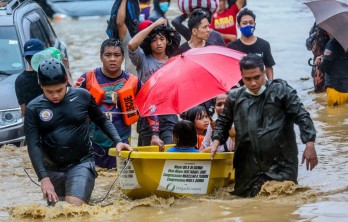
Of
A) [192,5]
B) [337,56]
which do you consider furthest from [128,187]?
[337,56]

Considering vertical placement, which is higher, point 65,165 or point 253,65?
point 253,65

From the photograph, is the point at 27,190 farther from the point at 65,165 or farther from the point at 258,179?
the point at 258,179

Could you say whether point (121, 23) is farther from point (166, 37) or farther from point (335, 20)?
point (335, 20)

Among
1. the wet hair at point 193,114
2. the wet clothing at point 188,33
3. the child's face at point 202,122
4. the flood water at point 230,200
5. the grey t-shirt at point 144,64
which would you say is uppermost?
the wet clothing at point 188,33

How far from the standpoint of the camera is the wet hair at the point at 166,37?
11.4 metres

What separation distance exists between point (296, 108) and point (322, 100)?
7.14 meters

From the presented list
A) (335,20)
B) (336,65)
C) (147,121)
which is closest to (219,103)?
(147,121)

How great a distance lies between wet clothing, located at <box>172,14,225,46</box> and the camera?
12781mm

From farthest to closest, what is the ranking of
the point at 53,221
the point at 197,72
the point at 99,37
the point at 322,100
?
the point at 99,37, the point at 322,100, the point at 197,72, the point at 53,221

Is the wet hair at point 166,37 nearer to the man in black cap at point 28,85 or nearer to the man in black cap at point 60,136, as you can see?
the man in black cap at point 28,85

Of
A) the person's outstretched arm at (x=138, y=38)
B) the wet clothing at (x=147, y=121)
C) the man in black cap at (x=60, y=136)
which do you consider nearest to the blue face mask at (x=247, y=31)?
the wet clothing at (x=147, y=121)

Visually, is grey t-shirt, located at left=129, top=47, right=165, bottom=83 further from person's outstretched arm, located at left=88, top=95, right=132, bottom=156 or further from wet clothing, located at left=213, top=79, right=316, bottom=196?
wet clothing, located at left=213, top=79, right=316, bottom=196

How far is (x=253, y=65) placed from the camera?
895cm

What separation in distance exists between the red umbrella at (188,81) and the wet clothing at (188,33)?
7.09ft
